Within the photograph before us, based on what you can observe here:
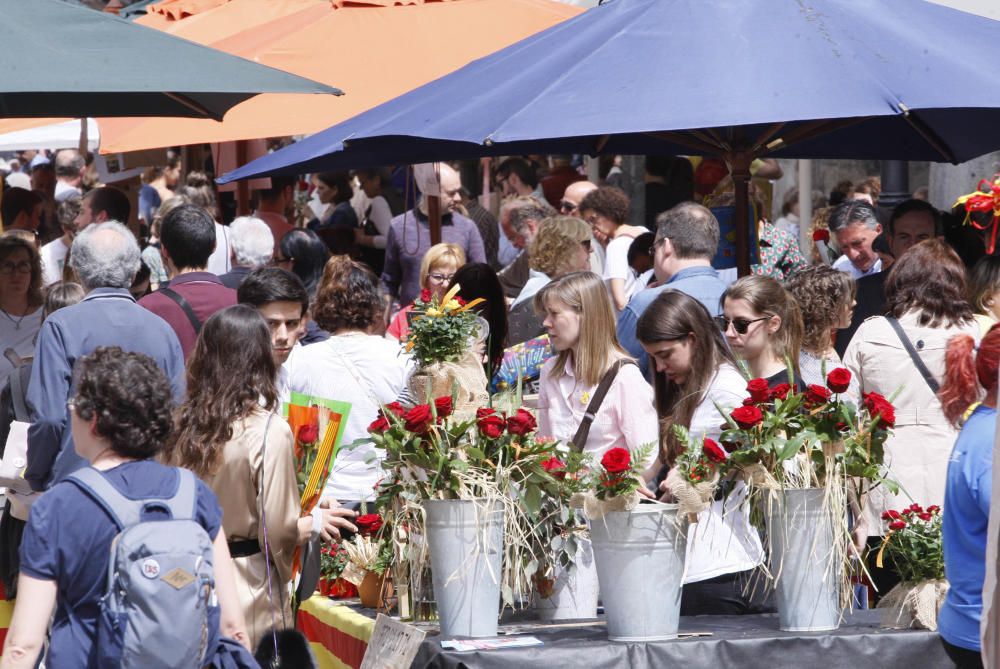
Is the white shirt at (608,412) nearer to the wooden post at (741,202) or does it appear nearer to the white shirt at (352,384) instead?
the white shirt at (352,384)

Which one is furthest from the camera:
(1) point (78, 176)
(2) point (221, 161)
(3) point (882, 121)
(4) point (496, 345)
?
(1) point (78, 176)

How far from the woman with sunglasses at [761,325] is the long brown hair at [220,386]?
1.63m

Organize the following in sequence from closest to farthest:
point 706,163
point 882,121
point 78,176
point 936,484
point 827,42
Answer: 1. point 827,42
2. point 936,484
3. point 882,121
4. point 706,163
5. point 78,176

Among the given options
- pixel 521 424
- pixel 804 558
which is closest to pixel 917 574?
pixel 804 558

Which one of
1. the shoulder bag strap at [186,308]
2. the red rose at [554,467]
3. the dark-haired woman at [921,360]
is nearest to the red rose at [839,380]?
the red rose at [554,467]

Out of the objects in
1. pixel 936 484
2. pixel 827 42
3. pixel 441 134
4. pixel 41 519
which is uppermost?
pixel 827 42

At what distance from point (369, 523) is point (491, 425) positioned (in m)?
0.85

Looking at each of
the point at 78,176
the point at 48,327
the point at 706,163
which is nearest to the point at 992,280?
the point at 48,327

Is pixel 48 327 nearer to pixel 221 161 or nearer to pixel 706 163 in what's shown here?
pixel 221 161

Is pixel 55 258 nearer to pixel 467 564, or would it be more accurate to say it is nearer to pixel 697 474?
pixel 467 564

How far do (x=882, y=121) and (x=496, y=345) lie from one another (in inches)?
84.0

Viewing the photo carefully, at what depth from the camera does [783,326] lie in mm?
5074

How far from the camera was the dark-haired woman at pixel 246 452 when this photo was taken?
431 cm

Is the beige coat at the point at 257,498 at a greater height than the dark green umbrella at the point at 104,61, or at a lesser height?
lesser
